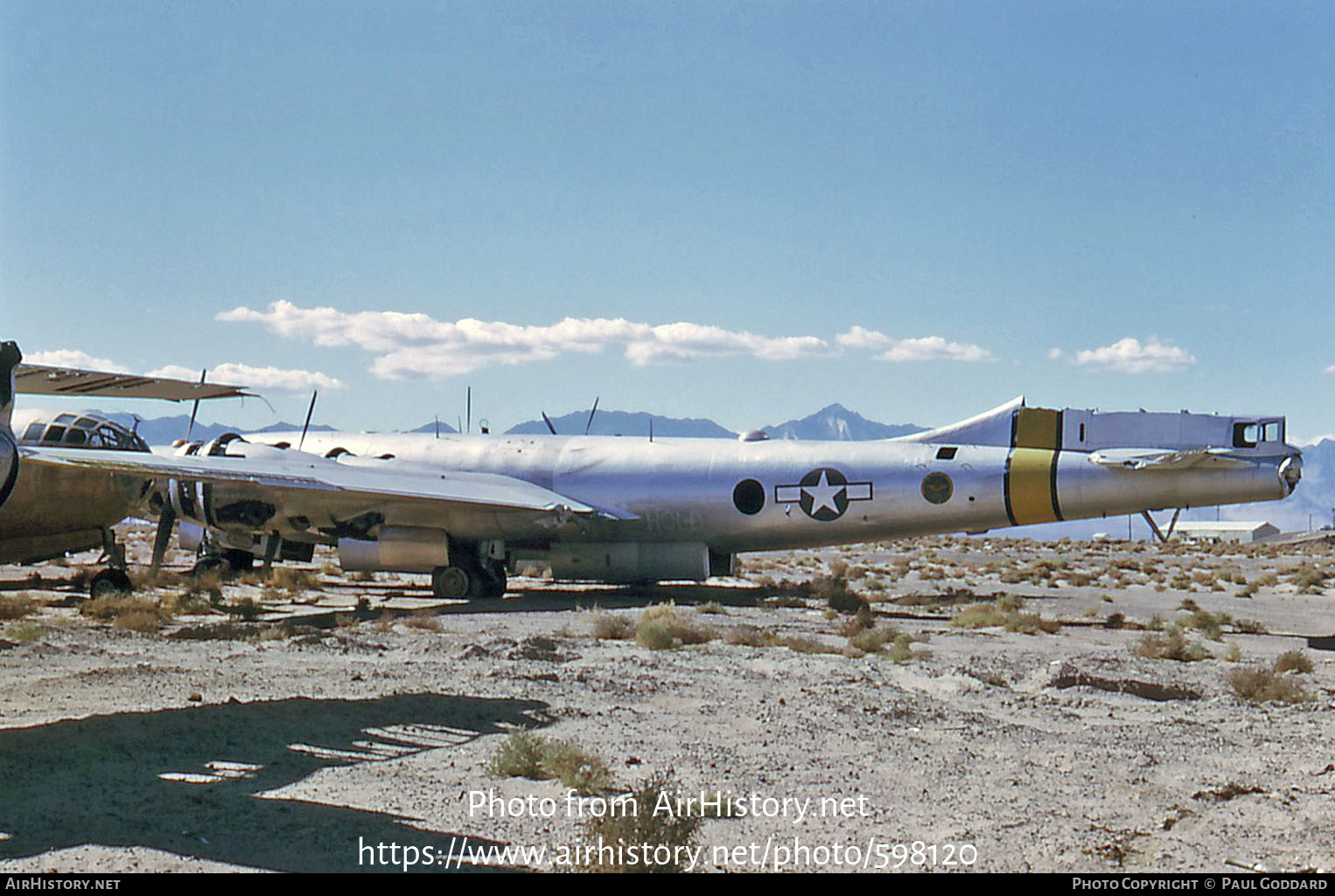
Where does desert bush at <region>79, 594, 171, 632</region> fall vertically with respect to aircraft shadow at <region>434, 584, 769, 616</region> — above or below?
above

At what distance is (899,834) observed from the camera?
270 inches

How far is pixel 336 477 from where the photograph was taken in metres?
21.3

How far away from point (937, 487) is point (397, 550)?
34.2 feet

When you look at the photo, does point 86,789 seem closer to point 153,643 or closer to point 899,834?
point 899,834

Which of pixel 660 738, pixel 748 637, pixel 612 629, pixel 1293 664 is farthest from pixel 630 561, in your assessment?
pixel 660 738

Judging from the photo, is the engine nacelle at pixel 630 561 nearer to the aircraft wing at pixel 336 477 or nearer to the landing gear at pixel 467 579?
the aircraft wing at pixel 336 477

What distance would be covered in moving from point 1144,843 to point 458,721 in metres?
5.44

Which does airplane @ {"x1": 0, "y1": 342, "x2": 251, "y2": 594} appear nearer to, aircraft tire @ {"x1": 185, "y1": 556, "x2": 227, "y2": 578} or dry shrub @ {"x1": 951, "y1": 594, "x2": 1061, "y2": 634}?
aircraft tire @ {"x1": 185, "y1": 556, "x2": 227, "y2": 578}

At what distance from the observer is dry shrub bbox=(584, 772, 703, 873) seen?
19.0 feet

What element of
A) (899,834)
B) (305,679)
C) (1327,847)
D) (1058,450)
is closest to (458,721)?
(305,679)

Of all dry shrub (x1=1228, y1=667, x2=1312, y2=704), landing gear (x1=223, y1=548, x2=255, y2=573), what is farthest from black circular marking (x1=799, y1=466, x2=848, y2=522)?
landing gear (x1=223, y1=548, x2=255, y2=573)

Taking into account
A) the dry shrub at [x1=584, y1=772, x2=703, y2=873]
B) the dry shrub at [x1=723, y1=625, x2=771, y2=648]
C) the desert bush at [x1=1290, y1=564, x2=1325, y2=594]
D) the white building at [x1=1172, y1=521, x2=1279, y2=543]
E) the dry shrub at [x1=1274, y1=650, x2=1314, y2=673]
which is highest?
the dry shrub at [x1=584, y1=772, x2=703, y2=873]

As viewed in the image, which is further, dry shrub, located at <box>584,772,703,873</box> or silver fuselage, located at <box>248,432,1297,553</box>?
silver fuselage, located at <box>248,432,1297,553</box>

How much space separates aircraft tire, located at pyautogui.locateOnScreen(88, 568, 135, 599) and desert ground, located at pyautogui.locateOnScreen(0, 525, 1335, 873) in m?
1.21
